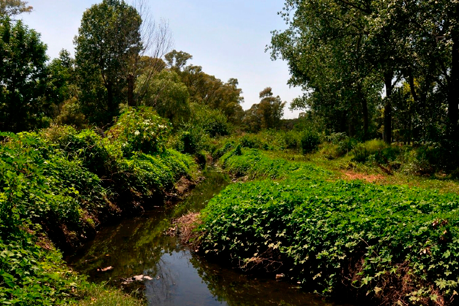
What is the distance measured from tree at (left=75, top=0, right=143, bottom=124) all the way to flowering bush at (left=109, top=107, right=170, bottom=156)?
67.4ft

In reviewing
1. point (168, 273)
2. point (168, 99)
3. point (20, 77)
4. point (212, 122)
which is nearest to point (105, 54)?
point (168, 99)

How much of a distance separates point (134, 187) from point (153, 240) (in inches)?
121

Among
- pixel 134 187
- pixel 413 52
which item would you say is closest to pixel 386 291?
pixel 134 187

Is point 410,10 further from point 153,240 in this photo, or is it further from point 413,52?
point 153,240

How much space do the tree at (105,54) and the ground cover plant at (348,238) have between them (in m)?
30.3

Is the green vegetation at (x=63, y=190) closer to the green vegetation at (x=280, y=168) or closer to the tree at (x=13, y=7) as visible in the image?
the green vegetation at (x=280, y=168)

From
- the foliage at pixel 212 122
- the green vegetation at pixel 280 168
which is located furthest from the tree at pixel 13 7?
the foliage at pixel 212 122

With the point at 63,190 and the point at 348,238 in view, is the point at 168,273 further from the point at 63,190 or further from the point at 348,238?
the point at 348,238

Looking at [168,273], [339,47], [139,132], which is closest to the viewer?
[168,273]

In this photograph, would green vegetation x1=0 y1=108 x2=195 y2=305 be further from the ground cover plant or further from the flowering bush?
the ground cover plant

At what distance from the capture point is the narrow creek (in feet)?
19.5

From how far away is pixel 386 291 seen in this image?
17.2 feet

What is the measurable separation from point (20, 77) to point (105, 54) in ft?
32.5

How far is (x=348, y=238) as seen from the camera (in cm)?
591
